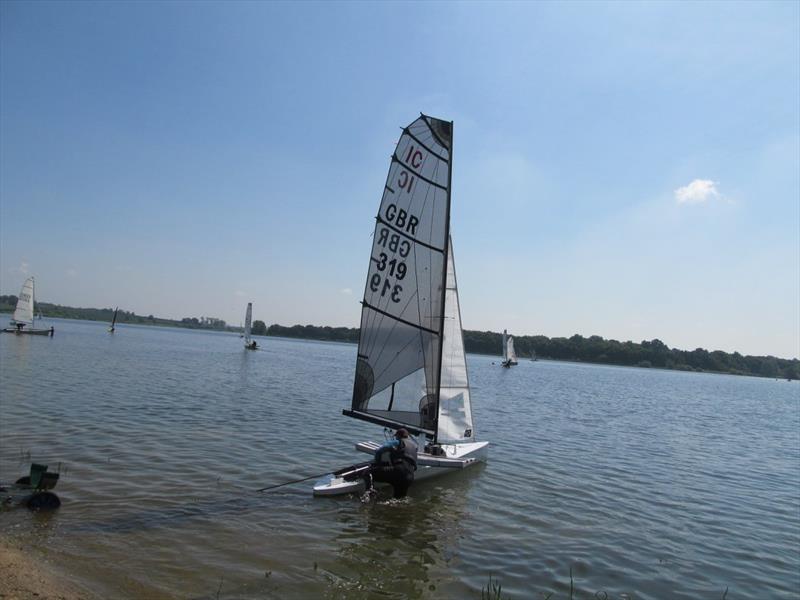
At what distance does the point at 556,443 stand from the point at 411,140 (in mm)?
14912

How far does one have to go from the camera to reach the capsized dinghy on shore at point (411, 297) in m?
13.9

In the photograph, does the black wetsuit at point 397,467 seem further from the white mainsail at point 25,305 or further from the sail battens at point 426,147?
the white mainsail at point 25,305

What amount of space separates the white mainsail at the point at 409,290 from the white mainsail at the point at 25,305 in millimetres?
66069

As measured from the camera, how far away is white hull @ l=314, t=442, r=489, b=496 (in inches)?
484

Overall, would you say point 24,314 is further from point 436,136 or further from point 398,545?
point 398,545

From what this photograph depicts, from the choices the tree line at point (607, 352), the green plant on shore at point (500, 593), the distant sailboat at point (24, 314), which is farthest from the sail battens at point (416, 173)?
the tree line at point (607, 352)

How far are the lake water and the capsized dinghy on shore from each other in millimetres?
2102

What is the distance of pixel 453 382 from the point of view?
51.6ft

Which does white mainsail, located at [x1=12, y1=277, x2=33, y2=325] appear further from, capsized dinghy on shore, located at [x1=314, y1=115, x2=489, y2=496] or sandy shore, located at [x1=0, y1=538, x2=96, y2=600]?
sandy shore, located at [x1=0, y1=538, x2=96, y2=600]

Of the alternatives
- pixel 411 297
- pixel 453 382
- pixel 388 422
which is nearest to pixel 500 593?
pixel 388 422

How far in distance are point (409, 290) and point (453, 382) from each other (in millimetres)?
3454

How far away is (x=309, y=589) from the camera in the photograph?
7.82 meters

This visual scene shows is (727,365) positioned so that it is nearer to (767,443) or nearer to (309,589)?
(767,443)

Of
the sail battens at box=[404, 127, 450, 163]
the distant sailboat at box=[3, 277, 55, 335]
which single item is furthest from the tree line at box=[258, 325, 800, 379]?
the sail battens at box=[404, 127, 450, 163]
